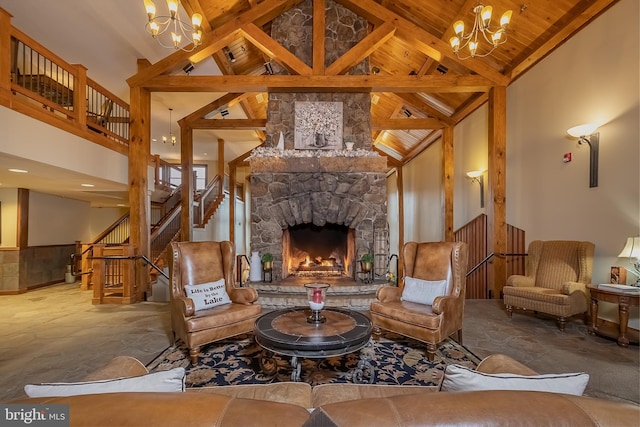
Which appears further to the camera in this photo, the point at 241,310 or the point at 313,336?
the point at 241,310

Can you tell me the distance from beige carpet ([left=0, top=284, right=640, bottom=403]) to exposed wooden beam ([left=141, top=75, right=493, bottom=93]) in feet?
11.7

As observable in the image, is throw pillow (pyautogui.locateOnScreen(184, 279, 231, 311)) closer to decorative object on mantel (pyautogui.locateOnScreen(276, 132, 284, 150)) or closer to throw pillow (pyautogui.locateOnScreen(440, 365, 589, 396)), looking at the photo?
throw pillow (pyautogui.locateOnScreen(440, 365, 589, 396))

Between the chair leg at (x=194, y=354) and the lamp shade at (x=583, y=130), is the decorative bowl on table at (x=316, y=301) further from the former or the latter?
the lamp shade at (x=583, y=130)

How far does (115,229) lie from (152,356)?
6438 millimetres

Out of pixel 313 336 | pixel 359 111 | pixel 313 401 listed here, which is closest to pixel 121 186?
pixel 359 111

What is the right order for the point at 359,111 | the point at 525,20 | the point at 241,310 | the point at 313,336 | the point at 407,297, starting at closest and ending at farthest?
the point at 313,336 < the point at 241,310 < the point at 407,297 < the point at 525,20 < the point at 359,111

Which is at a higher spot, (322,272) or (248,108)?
(248,108)

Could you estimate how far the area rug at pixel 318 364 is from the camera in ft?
→ 7.97

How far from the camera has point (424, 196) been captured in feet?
28.1

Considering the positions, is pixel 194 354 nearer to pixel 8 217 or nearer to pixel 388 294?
pixel 388 294

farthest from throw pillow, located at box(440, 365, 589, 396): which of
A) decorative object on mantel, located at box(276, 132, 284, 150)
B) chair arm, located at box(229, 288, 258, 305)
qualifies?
decorative object on mantel, located at box(276, 132, 284, 150)

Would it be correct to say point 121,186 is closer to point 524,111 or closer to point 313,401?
point 313,401

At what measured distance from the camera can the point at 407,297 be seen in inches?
130

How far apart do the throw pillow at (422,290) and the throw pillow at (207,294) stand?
1991 millimetres
